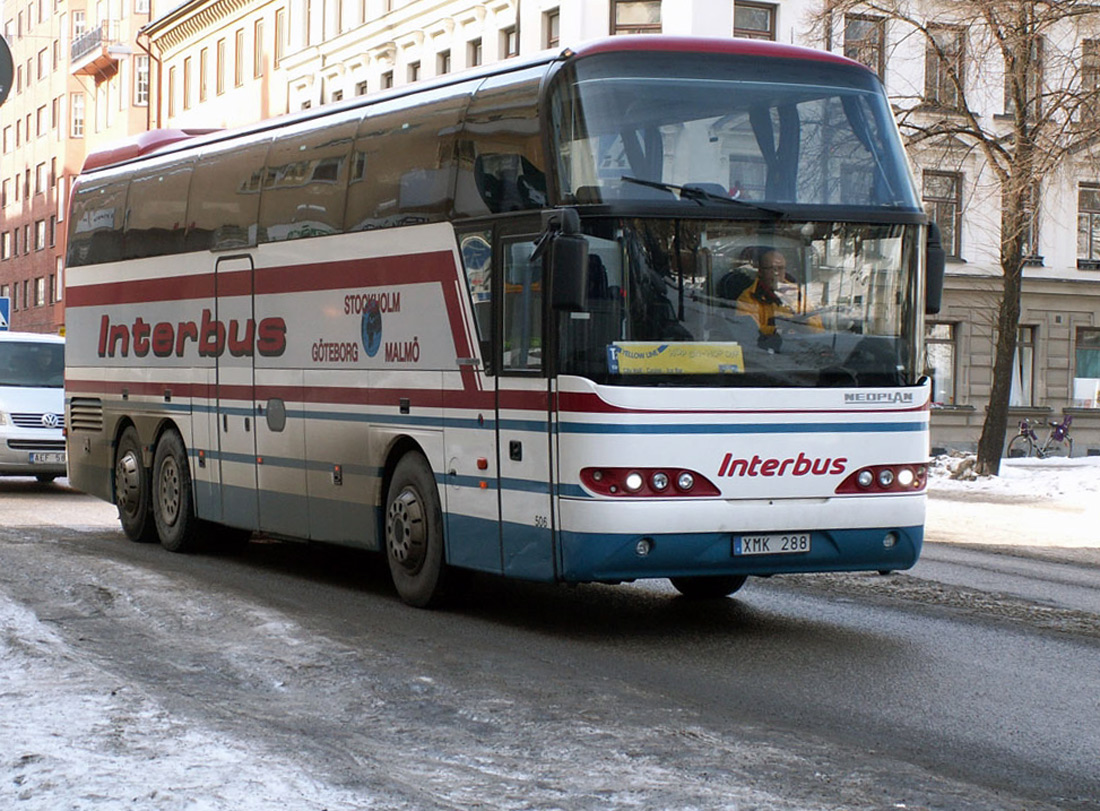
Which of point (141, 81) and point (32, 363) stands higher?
point (141, 81)

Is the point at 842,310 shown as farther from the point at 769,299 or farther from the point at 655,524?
the point at 655,524

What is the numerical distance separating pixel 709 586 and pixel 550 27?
1298 inches

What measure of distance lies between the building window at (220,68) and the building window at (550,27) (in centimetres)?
2511

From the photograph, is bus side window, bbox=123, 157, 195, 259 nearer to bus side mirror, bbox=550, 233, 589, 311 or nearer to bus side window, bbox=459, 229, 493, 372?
bus side window, bbox=459, 229, 493, 372

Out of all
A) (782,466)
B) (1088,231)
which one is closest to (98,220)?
(782,466)

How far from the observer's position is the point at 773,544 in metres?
10.4

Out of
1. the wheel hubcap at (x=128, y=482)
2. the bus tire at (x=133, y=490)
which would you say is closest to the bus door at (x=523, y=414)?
the bus tire at (x=133, y=490)

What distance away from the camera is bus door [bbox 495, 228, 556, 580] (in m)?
10.4


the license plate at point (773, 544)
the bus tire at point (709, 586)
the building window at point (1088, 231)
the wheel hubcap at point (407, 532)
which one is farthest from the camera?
the building window at point (1088, 231)

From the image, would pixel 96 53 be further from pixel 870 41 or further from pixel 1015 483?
pixel 1015 483

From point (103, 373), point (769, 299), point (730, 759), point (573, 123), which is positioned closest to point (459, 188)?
point (573, 123)

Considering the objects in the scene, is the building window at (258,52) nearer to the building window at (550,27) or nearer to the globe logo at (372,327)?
the building window at (550,27)

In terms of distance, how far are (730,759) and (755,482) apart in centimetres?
351

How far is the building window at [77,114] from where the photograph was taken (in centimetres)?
8988
